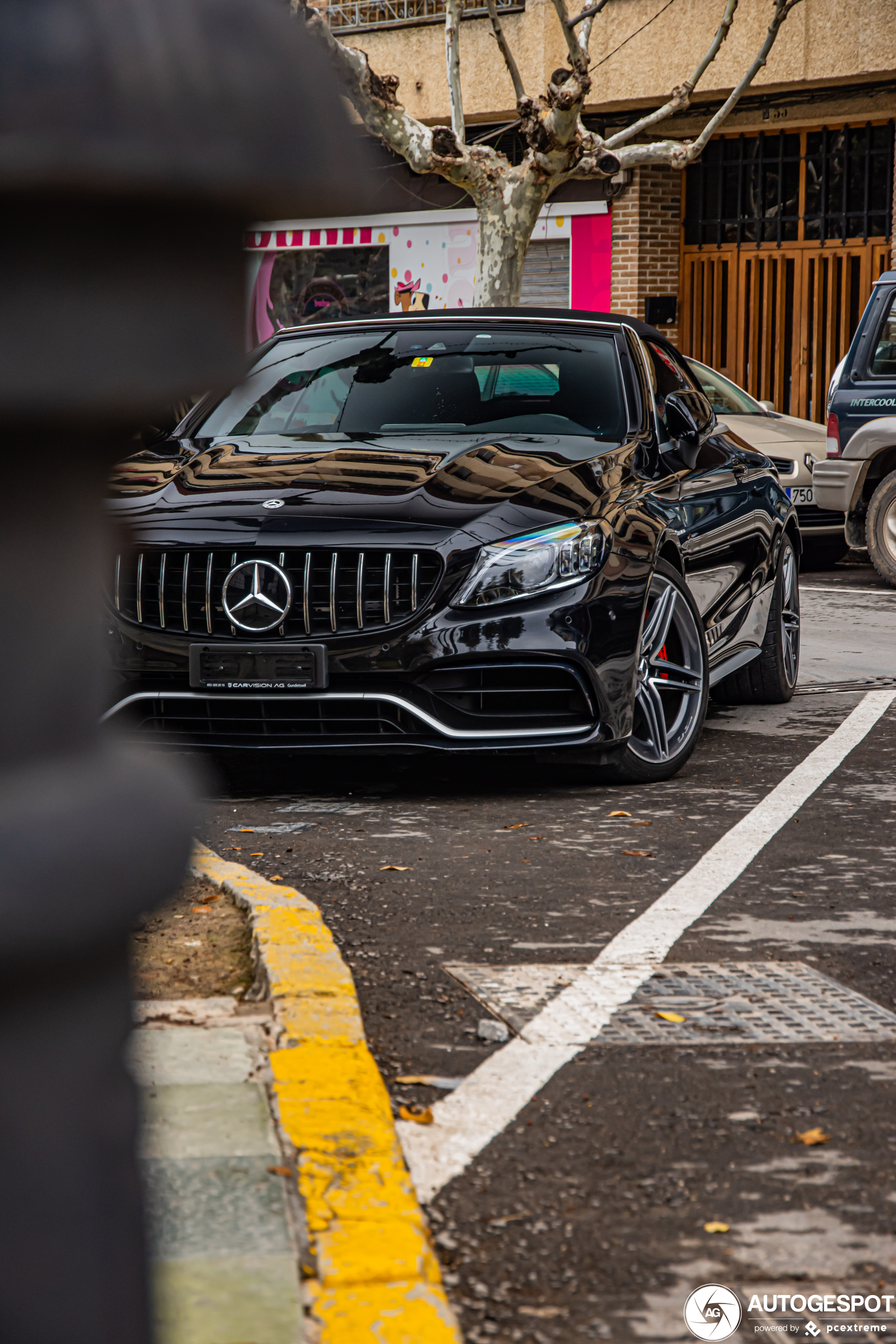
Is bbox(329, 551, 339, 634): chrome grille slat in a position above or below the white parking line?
above

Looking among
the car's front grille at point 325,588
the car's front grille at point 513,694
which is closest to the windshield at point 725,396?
the car's front grille at point 513,694

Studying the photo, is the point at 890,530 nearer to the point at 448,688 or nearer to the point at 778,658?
the point at 778,658

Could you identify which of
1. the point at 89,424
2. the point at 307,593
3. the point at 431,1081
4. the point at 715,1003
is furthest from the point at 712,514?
the point at 89,424

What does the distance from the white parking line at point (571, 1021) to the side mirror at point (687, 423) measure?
1.73 meters

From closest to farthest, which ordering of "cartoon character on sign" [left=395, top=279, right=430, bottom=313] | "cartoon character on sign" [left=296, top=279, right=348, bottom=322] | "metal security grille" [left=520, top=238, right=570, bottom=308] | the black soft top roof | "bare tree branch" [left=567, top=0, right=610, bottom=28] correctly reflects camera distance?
the black soft top roof
"bare tree branch" [left=567, top=0, right=610, bottom=28]
"metal security grille" [left=520, top=238, right=570, bottom=308]
"cartoon character on sign" [left=395, top=279, right=430, bottom=313]
"cartoon character on sign" [left=296, top=279, right=348, bottom=322]

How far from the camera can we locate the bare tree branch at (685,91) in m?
17.9

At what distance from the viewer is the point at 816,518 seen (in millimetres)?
14578

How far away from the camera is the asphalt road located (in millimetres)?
2498

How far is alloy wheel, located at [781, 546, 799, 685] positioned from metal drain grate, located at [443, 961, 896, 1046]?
13.7ft

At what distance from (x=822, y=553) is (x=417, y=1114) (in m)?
13.2

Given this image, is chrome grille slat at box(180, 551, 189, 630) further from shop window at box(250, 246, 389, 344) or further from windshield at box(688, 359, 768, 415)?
shop window at box(250, 246, 389, 344)

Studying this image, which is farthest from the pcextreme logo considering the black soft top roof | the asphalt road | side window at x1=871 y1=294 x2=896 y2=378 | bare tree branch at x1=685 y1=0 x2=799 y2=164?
bare tree branch at x1=685 y1=0 x2=799 y2=164

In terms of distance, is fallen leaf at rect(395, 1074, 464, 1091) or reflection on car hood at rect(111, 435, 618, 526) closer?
fallen leaf at rect(395, 1074, 464, 1091)

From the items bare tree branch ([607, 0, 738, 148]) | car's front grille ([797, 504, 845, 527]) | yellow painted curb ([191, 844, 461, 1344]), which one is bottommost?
yellow painted curb ([191, 844, 461, 1344])
